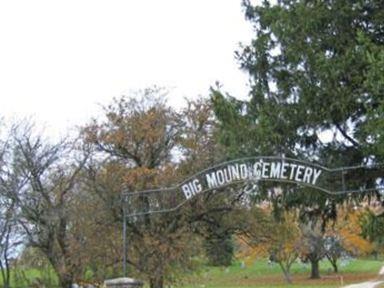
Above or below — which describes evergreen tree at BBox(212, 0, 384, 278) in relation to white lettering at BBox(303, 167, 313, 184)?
above

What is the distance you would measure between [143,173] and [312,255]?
31920 mm

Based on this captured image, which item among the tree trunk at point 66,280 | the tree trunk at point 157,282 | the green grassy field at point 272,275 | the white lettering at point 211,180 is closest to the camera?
the white lettering at point 211,180

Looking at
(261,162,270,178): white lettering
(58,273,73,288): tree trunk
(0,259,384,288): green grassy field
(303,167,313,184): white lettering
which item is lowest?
(0,259,384,288): green grassy field

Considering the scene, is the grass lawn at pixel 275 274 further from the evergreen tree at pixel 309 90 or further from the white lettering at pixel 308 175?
the white lettering at pixel 308 175

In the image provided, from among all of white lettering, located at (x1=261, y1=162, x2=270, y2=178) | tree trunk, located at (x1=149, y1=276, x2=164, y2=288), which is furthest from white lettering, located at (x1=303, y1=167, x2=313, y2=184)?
tree trunk, located at (x1=149, y1=276, x2=164, y2=288)

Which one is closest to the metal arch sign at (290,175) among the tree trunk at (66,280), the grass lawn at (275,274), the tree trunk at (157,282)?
the tree trunk at (157,282)

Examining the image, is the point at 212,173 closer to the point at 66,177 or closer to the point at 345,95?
the point at 345,95

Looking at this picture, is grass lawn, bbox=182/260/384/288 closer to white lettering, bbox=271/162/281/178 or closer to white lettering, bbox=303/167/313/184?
white lettering, bbox=271/162/281/178

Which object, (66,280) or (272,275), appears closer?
(66,280)

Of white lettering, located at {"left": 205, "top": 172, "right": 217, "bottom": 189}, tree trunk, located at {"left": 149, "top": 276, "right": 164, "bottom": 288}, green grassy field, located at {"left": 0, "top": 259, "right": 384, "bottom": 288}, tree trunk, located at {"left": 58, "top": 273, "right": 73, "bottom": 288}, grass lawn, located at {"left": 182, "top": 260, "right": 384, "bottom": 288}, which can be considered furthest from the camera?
grass lawn, located at {"left": 182, "top": 260, "right": 384, "bottom": 288}

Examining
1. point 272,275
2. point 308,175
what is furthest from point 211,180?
point 272,275

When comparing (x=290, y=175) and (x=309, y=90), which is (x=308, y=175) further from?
(x=309, y=90)

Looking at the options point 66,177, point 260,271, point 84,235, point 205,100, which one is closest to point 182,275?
point 84,235

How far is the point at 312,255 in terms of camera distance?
53.7 m
